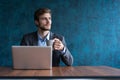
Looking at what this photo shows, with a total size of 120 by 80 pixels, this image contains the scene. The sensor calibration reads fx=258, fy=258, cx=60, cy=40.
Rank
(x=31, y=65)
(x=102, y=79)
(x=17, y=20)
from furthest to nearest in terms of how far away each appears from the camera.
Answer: (x=17, y=20) < (x=31, y=65) < (x=102, y=79)

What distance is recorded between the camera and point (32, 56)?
7.02 feet

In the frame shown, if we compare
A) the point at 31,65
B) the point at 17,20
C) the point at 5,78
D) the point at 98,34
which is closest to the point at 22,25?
the point at 17,20

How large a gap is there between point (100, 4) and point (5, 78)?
9.97ft

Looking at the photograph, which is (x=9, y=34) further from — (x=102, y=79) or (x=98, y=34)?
(x=102, y=79)

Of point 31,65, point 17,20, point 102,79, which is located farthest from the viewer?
point 17,20

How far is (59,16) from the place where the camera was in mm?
4297

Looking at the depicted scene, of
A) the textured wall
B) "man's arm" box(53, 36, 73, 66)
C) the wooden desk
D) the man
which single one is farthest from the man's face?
the textured wall

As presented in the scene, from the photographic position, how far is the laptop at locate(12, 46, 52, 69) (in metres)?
2.12

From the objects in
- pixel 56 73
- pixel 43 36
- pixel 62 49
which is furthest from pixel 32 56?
pixel 43 36

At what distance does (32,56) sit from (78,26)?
228 centimetres

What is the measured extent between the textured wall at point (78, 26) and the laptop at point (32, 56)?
2.13m

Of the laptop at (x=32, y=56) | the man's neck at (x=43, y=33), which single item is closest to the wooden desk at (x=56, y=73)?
the laptop at (x=32, y=56)

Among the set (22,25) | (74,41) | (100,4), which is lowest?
(74,41)

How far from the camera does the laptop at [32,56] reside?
83.7 inches
